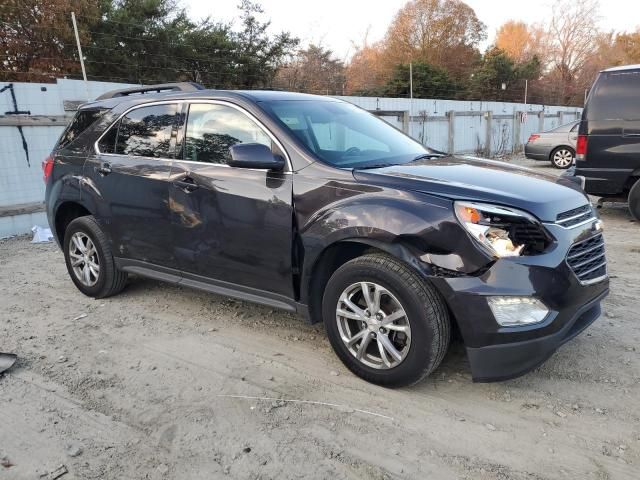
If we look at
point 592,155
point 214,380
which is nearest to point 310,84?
point 592,155

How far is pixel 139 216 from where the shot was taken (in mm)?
4324

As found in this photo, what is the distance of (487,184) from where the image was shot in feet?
10.2

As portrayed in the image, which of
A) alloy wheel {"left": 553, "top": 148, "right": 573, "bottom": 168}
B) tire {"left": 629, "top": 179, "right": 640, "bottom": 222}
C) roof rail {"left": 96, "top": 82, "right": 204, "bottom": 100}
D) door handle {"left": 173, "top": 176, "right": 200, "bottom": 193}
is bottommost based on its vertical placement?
alloy wheel {"left": 553, "top": 148, "right": 573, "bottom": 168}

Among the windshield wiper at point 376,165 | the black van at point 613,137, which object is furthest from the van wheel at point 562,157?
the windshield wiper at point 376,165

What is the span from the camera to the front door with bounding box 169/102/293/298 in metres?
3.52

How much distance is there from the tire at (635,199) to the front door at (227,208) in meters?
5.90

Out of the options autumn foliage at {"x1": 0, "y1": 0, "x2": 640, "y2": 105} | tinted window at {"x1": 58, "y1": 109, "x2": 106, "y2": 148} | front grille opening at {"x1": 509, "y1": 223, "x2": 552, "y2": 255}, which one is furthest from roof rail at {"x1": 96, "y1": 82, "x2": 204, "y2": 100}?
autumn foliage at {"x1": 0, "y1": 0, "x2": 640, "y2": 105}

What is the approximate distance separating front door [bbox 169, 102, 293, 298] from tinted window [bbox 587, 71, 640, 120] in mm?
5531

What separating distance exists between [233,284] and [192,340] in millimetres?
588

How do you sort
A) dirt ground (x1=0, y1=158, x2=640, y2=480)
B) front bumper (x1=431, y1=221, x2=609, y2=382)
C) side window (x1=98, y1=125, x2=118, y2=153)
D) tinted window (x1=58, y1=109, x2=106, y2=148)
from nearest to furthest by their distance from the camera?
dirt ground (x1=0, y1=158, x2=640, y2=480), front bumper (x1=431, y1=221, x2=609, y2=382), side window (x1=98, y1=125, x2=118, y2=153), tinted window (x1=58, y1=109, x2=106, y2=148)

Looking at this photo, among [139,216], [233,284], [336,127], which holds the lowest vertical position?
[233,284]

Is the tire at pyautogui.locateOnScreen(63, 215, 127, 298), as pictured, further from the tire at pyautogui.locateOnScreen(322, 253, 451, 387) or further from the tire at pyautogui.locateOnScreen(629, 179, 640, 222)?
the tire at pyautogui.locateOnScreen(629, 179, 640, 222)

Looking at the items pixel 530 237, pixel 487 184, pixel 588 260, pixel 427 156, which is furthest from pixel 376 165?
pixel 588 260

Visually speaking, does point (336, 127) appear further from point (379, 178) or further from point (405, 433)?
point (405, 433)
